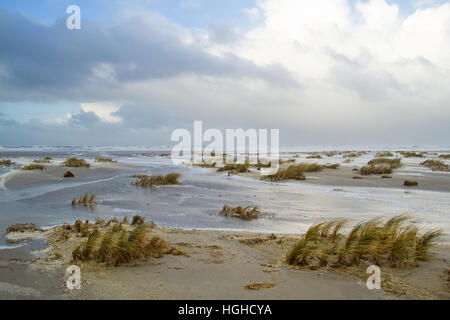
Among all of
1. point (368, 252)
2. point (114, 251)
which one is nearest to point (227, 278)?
point (114, 251)

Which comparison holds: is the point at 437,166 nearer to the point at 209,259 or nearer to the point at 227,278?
the point at 209,259

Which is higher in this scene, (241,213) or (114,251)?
(114,251)

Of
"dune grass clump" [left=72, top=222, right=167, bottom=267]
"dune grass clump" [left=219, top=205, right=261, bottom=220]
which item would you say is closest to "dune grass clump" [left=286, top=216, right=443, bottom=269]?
"dune grass clump" [left=72, top=222, right=167, bottom=267]

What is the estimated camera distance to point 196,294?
12.1ft

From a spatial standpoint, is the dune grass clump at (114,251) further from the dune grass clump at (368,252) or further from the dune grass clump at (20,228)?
the dune grass clump at (20,228)

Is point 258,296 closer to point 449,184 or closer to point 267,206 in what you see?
point 267,206

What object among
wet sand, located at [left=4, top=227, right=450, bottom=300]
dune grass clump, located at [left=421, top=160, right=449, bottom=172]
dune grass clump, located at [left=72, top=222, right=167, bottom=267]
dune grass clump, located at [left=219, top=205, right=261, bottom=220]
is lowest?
dune grass clump, located at [left=219, top=205, right=261, bottom=220]

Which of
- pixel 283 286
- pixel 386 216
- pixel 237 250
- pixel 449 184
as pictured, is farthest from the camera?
pixel 449 184

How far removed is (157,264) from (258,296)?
1811 millimetres

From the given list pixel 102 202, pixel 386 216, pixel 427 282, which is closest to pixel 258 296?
pixel 427 282

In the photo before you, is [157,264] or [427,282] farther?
[157,264]

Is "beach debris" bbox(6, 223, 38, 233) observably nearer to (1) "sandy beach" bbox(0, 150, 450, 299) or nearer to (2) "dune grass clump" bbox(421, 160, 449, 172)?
(1) "sandy beach" bbox(0, 150, 450, 299)

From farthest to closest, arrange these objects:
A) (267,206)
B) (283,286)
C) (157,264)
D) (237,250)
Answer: (267,206) < (237,250) < (157,264) < (283,286)

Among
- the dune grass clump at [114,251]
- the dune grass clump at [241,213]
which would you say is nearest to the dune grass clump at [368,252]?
the dune grass clump at [114,251]
